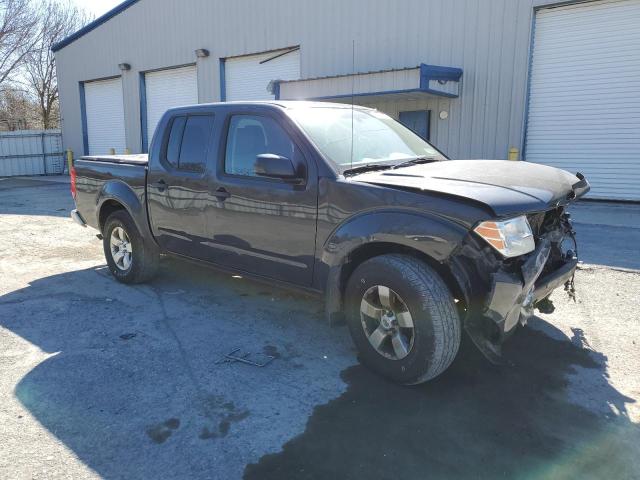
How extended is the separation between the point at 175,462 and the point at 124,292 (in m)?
3.21

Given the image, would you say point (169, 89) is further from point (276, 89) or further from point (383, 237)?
point (383, 237)

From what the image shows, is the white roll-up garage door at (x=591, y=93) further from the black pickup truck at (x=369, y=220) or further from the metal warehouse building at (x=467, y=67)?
the black pickup truck at (x=369, y=220)

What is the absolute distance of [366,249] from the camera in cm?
357

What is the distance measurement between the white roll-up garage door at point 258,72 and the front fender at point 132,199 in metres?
10.7

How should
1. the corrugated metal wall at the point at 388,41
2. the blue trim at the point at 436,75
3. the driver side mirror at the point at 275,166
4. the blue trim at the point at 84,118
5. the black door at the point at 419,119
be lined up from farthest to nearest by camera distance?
1. the blue trim at the point at 84,118
2. the black door at the point at 419,119
3. the corrugated metal wall at the point at 388,41
4. the blue trim at the point at 436,75
5. the driver side mirror at the point at 275,166

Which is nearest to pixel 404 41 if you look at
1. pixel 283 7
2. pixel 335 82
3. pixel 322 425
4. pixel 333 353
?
pixel 335 82

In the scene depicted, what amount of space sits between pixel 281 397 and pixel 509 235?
5.66 ft

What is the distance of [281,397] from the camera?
329 cm

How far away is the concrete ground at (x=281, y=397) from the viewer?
266 centimetres

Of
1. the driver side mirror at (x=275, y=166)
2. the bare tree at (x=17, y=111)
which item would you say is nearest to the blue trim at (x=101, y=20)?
the bare tree at (x=17, y=111)

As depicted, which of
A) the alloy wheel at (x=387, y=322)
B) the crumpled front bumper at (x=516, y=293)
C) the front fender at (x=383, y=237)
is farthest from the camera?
the alloy wheel at (x=387, y=322)

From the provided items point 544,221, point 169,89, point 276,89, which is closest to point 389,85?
point 276,89

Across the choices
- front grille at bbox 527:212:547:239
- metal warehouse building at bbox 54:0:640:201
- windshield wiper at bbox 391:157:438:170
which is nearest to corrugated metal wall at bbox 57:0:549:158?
metal warehouse building at bbox 54:0:640:201

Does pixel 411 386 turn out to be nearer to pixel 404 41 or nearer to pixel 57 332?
pixel 57 332
